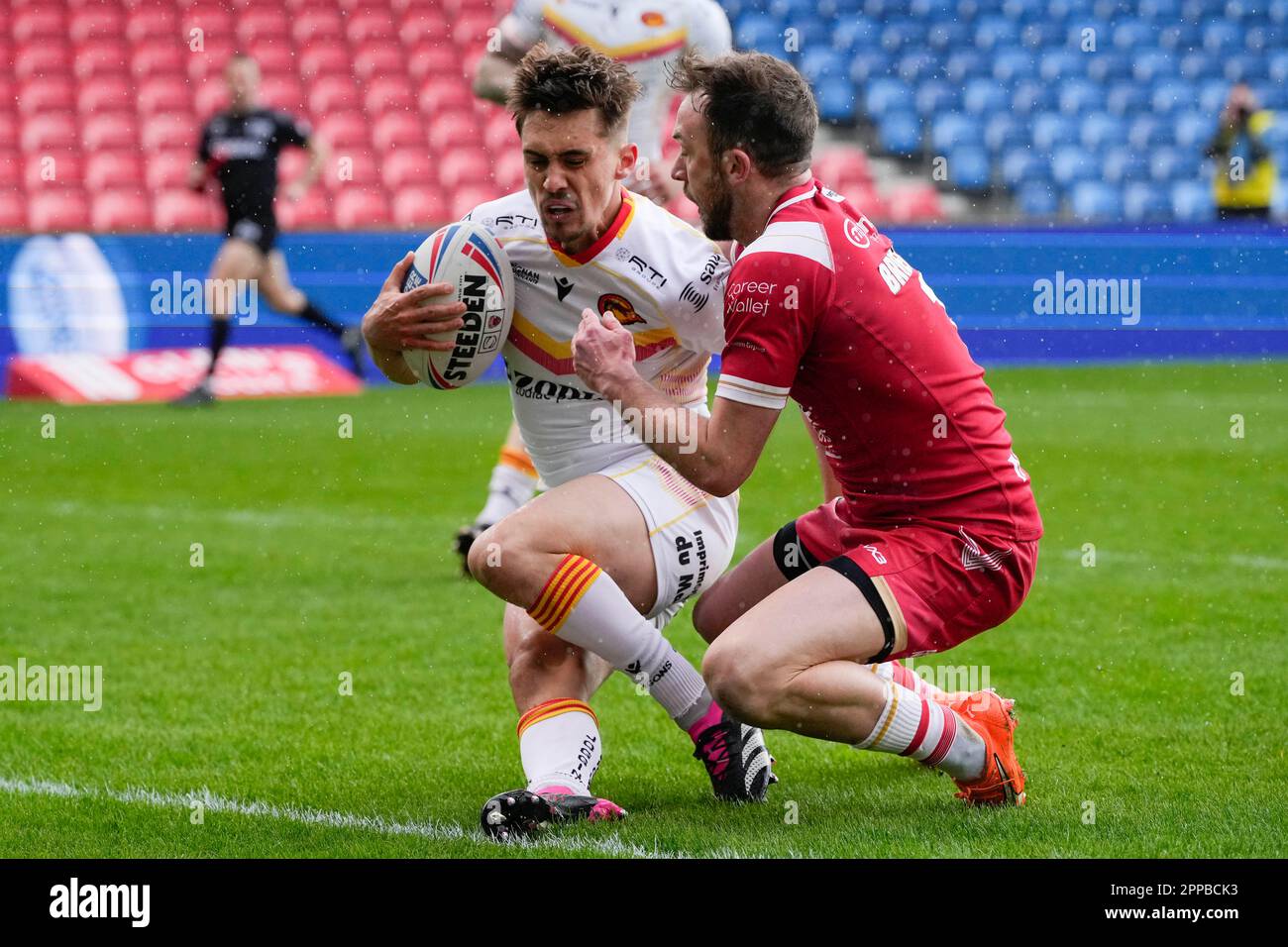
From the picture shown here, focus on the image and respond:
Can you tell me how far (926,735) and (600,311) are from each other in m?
1.37

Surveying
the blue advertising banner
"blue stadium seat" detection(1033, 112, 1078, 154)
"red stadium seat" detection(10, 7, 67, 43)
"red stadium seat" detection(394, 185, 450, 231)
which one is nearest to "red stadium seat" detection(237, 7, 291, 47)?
"red stadium seat" detection(10, 7, 67, 43)

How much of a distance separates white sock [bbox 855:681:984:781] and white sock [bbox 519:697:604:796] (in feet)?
2.21

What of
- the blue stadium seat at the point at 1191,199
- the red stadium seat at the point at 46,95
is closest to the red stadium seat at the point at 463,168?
the red stadium seat at the point at 46,95

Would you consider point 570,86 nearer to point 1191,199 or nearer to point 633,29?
point 633,29

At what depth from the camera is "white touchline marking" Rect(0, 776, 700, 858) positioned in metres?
3.77

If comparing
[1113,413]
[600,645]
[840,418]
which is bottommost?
[1113,413]

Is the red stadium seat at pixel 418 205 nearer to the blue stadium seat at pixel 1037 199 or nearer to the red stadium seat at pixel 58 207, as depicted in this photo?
the red stadium seat at pixel 58 207

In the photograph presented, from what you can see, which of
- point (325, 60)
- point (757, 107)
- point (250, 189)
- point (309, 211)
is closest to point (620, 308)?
point (757, 107)

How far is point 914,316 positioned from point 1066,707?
1.75 meters

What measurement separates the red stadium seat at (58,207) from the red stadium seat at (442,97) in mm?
4042

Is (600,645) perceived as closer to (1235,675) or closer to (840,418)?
(840,418)

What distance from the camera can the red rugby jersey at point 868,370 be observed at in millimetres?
3838

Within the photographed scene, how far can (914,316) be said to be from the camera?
13.2ft
